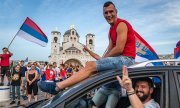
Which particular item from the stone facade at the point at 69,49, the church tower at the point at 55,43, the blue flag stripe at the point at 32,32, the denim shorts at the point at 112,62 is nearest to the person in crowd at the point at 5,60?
the blue flag stripe at the point at 32,32

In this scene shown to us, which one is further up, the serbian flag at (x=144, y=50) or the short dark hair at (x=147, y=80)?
the serbian flag at (x=144, y=50)

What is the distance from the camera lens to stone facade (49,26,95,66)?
133 m

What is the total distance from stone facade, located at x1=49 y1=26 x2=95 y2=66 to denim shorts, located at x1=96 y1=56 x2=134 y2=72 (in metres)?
124

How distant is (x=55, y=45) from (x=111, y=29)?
13945 cm

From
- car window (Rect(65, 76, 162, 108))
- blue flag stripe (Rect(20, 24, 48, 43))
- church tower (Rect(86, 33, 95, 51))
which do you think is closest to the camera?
car window (Rect(65, 76, 162, 108))

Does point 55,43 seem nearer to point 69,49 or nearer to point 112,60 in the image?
point 69,49

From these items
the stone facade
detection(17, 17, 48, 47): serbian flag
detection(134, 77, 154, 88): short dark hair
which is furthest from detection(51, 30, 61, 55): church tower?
detection(134, 77, 154, 88): short dark hair

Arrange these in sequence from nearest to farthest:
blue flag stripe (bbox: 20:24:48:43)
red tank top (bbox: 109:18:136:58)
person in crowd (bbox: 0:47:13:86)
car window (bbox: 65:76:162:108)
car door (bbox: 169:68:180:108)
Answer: car door (bbox: 169:68:180:108)
car window (bbox: 65:76:162:108)
red tank top (bbox: 109:18:136:58)
person in crowd (bbox: 0:47:13:86)
blue flag stripe (bbox: 20:24:48:43)

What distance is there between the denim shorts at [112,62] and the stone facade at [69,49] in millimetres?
124078

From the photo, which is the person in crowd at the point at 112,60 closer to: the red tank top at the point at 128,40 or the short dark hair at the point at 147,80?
the red tank top at the point at 128,40

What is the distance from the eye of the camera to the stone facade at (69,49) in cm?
13325

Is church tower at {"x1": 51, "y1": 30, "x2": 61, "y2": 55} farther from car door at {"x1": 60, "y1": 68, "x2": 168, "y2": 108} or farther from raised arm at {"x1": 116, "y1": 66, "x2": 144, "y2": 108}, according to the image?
raised arm at {"x1": 116, "y1": 66, "x2": 144, "y2": 108}

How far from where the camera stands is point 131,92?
2.87 meters

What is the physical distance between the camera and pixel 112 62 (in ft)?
12.2
